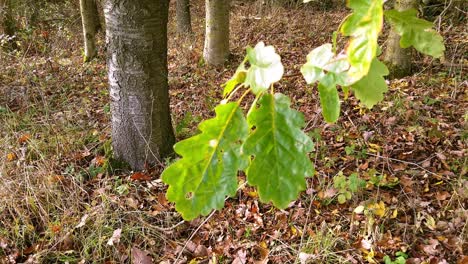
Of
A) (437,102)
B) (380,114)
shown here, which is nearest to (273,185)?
(380,114)

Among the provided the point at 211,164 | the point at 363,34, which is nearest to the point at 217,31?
the point at 211,164

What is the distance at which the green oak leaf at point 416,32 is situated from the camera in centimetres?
84

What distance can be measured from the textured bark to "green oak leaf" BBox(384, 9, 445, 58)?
7.15 ft

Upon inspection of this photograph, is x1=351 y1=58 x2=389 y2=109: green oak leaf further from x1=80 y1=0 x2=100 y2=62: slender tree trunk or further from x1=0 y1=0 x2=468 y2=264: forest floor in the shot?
x1=80 y1=0 x2=100 y2=62: slender tree trunk

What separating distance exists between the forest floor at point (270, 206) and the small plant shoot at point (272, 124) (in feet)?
3.79

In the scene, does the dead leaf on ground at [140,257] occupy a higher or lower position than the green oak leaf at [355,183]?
lower

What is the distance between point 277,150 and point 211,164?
0.15 metres

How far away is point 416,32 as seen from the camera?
0.86 m

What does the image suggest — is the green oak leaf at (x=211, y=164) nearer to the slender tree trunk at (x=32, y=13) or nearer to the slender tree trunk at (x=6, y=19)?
the slender tree trunk at (x=6, y=19)

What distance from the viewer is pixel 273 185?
726 millimetres

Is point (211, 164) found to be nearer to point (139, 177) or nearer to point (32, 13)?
point (139, 177)

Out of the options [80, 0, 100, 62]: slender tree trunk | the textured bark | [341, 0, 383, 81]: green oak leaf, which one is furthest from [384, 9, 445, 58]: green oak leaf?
[80, 0, 100, 62]: slender tree trunk

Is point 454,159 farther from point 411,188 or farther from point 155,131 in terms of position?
point 155,131

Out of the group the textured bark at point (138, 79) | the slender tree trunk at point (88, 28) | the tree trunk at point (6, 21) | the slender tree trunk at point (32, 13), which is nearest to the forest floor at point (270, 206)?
the textured bark at point (138, 79)
